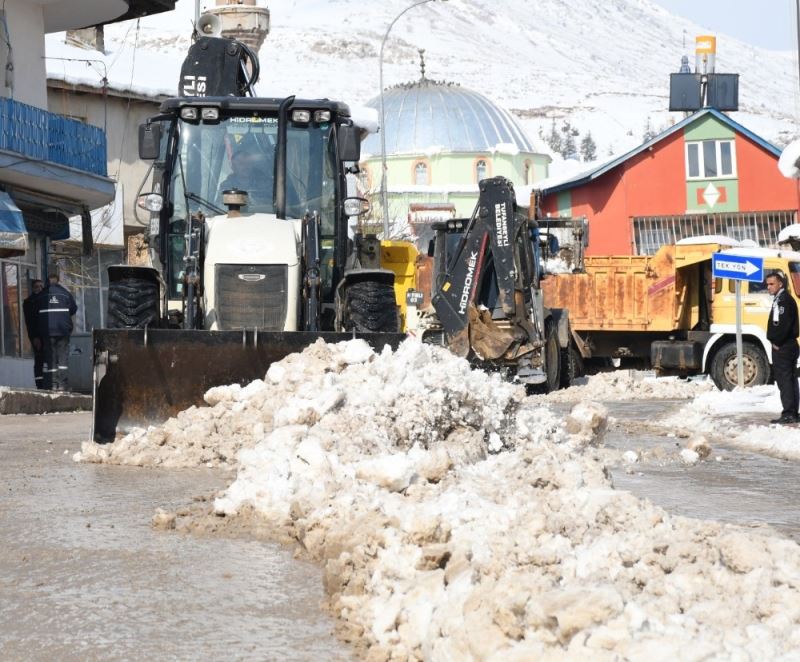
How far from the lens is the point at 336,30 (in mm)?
196875

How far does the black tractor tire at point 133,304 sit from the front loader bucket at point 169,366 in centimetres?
111

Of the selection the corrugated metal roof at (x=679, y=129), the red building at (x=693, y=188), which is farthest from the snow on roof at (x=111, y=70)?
the red building at (x=693, y=188)

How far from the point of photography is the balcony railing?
1033 inches

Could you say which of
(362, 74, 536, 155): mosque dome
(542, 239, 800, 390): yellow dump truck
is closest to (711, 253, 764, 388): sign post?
(542, 239, 800, 390): yellow dump truck

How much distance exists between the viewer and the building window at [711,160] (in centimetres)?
5197

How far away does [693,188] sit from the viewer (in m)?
52.1

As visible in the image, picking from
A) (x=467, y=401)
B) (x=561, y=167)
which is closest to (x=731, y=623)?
(x=467, y=401)

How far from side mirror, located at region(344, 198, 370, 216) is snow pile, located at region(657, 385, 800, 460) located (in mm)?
4077

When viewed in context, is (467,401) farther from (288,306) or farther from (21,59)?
(21,59)

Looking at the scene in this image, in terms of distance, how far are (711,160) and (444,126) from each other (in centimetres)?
4786

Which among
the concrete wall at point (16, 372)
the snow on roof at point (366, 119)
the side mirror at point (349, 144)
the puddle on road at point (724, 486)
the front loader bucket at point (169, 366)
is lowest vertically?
the concrete wall at point (16, 372)

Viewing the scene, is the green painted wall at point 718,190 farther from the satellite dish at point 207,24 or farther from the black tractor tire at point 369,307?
the black tractor tire at point 369,307

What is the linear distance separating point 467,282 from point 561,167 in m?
82.4

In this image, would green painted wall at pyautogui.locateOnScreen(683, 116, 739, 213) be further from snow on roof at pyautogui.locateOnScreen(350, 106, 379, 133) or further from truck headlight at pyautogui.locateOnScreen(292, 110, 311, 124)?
truck headlight at pyautogui.locateOnScreen(292, 110, 311, 124)
